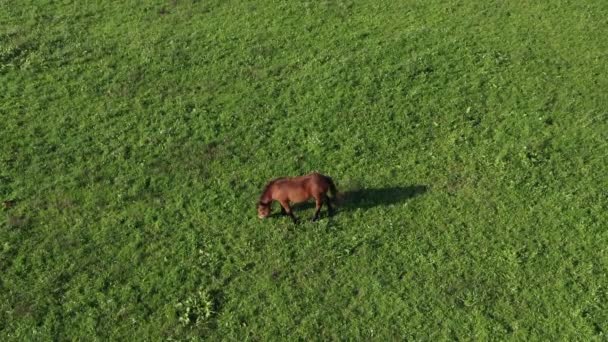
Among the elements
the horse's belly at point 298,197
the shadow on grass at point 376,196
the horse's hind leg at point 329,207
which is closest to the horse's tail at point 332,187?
the horse's hind leg at point 329,207

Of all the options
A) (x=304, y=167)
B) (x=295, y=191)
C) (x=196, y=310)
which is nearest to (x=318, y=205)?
(x=295, y=191)

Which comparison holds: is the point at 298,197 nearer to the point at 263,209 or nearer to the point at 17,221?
the point at 263,209

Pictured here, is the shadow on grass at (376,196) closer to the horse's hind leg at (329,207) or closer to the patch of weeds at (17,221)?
the horse's hind leg at (329,207)

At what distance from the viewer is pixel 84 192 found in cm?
1474

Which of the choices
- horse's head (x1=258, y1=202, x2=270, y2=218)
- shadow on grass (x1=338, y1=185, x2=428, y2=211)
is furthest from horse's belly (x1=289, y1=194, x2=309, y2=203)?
shadow on grass (x1=338, y1=185, x2=428, y2=211)

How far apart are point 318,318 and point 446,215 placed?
4.10 meters

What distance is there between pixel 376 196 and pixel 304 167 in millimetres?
2069

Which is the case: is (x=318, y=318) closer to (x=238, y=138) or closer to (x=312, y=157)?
(x=312, y=157)

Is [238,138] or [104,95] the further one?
[104,95]

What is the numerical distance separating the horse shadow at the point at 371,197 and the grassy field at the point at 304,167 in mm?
48

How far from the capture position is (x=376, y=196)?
1437cm

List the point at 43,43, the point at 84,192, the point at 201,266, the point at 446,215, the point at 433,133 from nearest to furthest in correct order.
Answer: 1. the point at 201,266
2. the point at 446,215
3. the point at 84,192
4. the point at 433,133
5. the point at 43,43

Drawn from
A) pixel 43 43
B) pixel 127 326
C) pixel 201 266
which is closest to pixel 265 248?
pixel 201 266

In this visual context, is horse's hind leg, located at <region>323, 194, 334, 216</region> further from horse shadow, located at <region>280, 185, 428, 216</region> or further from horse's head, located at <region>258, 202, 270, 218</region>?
horse's head, located at <region>258, 202, 270, 218</region>
